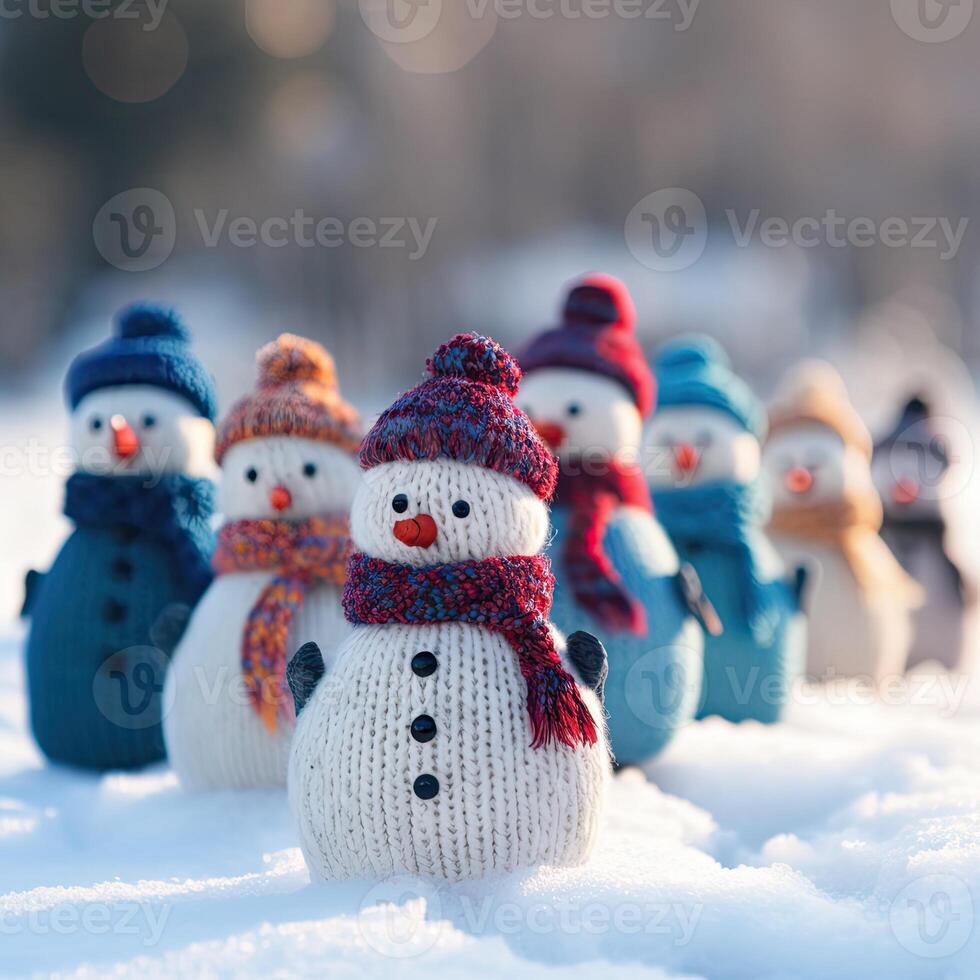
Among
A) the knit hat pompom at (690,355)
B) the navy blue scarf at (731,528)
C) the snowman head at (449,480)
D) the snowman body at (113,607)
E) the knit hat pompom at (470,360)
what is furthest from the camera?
the knit hat pompom at (690,355)

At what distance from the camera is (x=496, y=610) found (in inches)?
63.9

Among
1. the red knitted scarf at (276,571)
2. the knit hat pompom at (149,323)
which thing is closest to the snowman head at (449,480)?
the red knitted scarf at (276,571)

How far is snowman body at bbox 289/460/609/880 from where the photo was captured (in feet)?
5.06

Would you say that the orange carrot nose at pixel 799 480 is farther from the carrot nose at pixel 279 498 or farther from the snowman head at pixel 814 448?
the carrot nose at pixel 279 498

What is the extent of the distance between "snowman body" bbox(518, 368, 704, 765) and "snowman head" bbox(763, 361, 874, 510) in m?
1.00

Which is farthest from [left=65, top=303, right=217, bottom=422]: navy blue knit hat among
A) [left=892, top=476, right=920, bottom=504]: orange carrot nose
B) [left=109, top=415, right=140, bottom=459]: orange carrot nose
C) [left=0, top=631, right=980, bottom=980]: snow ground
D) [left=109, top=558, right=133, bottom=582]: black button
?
[left=892, top=476, right=920, bottom=504]: orange carrot nose

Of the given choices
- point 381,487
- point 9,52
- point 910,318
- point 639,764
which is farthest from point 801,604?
point 910,318

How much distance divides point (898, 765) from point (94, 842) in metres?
1.61

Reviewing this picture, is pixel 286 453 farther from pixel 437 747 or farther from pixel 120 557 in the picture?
pixel 437 747

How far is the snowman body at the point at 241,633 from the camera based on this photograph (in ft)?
7.61

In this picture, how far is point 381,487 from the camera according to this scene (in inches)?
65.8

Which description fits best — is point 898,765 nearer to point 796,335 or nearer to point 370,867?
point 370,867

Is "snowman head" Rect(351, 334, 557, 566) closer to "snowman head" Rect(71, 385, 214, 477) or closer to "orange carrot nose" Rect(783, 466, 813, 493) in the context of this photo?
"snowman head" Rect(71, 385, 214, 477)

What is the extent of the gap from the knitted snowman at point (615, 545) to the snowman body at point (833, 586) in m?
0.90
